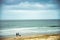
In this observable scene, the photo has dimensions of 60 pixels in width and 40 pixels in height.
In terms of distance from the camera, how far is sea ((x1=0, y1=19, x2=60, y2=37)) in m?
2.07

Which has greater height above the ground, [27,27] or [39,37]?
[27,27]

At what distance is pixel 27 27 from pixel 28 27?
17mm

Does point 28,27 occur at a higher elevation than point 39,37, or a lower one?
higher

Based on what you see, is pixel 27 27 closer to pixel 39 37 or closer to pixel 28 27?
pixel 28 27

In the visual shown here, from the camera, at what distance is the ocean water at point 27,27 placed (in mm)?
2072

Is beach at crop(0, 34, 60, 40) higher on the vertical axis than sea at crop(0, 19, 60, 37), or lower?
lower

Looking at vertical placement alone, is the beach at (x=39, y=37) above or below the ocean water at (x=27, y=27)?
below

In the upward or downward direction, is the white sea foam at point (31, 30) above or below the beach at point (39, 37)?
above

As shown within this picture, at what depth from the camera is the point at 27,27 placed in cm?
211

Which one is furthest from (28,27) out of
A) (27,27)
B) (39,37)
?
(39,37)

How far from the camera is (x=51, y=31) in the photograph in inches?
85.2

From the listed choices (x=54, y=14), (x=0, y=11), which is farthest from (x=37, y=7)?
(x=0, y=11)

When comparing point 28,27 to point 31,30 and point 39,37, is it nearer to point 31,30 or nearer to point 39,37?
point 31,30

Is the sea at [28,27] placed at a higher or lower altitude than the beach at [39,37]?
higher
